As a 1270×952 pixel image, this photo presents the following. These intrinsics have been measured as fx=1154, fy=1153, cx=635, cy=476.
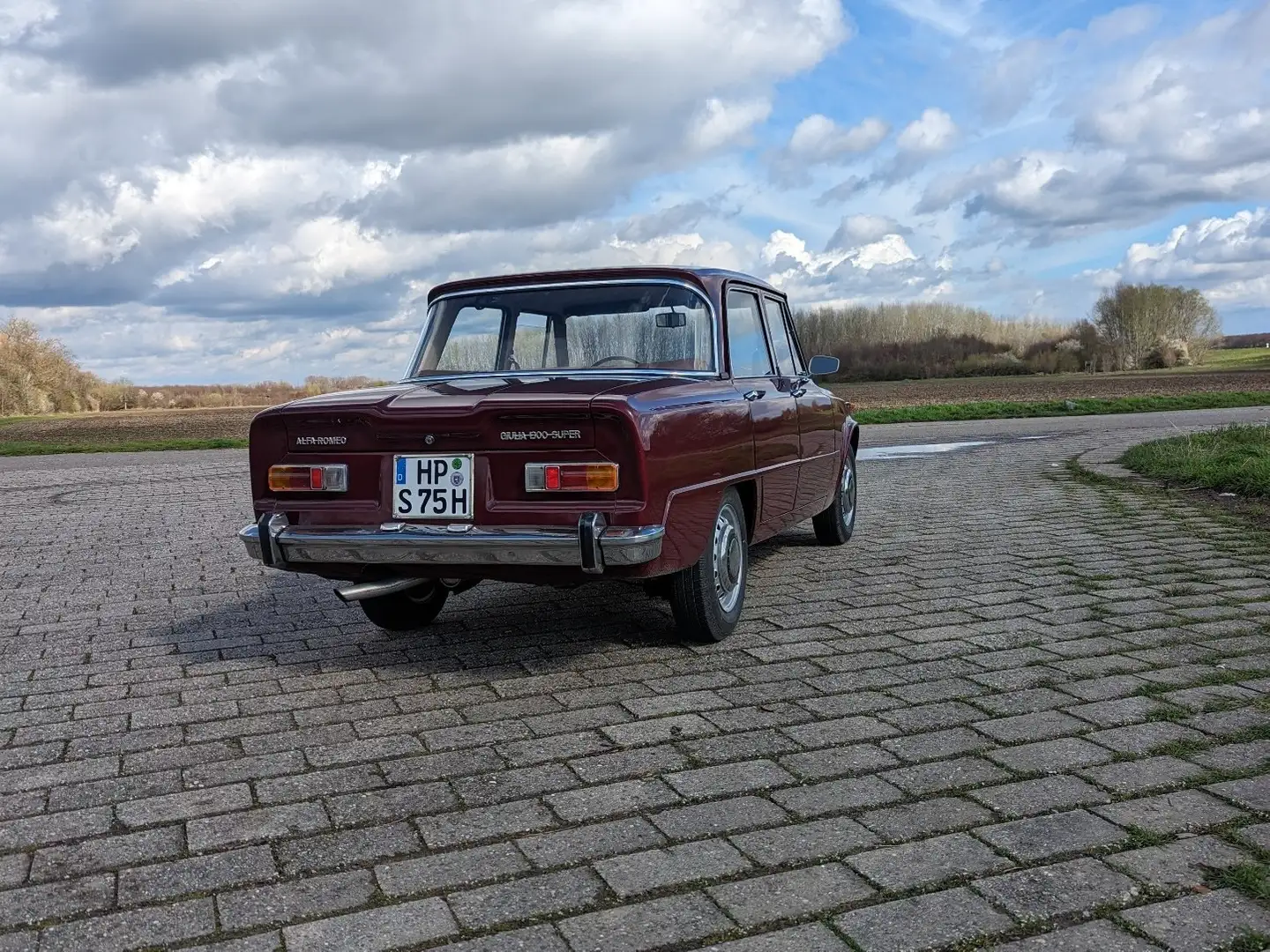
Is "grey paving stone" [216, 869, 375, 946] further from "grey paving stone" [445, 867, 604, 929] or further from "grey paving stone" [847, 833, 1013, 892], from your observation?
"grey paving stone" [847, 833, 1013, 892]

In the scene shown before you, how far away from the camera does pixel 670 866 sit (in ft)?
9.23

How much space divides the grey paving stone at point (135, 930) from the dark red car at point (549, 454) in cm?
195

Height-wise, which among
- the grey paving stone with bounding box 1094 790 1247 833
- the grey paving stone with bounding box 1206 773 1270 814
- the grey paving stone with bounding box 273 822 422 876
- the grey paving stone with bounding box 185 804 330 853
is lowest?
the grey paving stone with bounding box 185 804 330 853

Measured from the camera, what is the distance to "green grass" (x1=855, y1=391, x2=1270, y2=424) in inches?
963

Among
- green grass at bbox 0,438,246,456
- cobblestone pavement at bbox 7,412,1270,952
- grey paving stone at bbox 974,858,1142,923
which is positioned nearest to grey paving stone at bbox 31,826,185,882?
cobblestone pavement at bbox 7,412,1270,952

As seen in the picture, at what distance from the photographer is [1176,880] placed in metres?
2.64

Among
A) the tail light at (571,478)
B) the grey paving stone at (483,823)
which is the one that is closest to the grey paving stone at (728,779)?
the grey paving stone at (483,823)

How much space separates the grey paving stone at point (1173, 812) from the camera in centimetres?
295

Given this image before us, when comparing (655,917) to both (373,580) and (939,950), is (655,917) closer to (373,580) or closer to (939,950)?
(939,950)

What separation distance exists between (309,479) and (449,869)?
2.38m

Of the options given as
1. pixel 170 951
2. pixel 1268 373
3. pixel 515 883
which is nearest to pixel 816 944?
pixel 515 883

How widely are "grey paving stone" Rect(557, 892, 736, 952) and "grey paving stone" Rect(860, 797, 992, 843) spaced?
62 cm

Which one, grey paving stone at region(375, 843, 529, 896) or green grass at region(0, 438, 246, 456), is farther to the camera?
green grass at region(0, 438, 246, 456)

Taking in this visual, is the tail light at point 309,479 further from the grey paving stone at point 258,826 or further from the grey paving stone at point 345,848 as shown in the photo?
the grey paving stone at point 345,848
